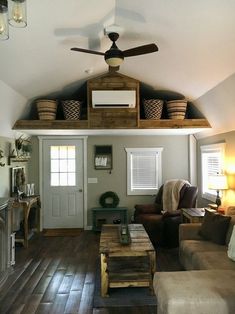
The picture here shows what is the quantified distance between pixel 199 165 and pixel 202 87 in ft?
6.92

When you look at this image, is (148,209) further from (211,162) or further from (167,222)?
(211,162)

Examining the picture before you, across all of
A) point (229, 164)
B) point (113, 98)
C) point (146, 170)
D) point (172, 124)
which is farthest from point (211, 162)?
point (113, 98)

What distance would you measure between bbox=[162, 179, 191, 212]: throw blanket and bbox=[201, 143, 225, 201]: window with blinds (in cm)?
52

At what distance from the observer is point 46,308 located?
294 cm

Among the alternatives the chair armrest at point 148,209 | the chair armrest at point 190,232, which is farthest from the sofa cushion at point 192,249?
the chair armrest at point 148,209

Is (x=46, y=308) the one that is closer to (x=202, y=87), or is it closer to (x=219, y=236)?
(x=219, y=236)

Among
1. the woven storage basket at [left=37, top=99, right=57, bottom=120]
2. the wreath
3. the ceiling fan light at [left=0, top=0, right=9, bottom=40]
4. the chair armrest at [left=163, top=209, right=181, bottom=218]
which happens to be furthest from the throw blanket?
the ceiling fan light at [left=0, top=0, right=9, bottom=40]

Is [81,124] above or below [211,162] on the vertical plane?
above

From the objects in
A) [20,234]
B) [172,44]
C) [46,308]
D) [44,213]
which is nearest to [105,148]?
[44,213]

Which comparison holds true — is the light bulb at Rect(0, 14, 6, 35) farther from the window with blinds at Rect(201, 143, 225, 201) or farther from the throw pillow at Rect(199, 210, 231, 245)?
the window with blinds at Rect(201, 143, 225, 201)

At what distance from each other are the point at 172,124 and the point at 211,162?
116 centimetres

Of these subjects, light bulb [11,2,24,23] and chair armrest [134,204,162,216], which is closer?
light bulb [11,2,24,23]

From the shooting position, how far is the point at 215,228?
142 inches

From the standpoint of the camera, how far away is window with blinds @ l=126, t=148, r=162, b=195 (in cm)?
635
